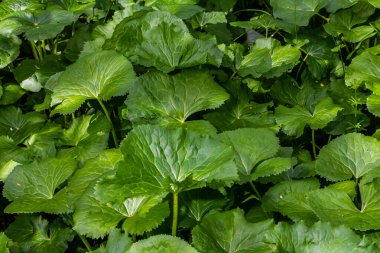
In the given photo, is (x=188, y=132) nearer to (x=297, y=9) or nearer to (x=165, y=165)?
(x=165, y=165)

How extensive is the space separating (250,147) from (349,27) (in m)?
1.09

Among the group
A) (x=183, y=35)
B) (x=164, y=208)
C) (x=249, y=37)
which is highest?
(x=183, y=35)

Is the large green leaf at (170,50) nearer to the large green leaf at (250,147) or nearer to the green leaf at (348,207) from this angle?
the large green leaf at (250,147)

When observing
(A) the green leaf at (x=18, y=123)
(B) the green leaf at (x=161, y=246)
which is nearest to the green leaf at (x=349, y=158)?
(B) the green leaf at (x=161, y=246)

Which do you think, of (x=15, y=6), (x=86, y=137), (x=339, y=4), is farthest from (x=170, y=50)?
(x=15, y=6)

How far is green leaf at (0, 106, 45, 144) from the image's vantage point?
222 cm

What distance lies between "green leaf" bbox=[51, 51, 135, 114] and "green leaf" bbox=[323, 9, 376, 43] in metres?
1.00

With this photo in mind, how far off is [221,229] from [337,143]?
51 centimetres

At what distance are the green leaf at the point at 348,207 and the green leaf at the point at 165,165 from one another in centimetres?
27

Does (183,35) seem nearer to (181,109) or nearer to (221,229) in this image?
(181,109)

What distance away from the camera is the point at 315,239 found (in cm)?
125

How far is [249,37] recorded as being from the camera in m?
2.68

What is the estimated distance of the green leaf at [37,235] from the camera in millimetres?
1656

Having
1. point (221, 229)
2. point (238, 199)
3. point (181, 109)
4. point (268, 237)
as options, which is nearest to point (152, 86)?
point (181, 109)
